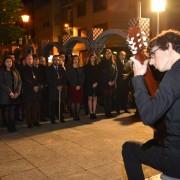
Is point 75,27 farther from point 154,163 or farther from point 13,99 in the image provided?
point 154,163

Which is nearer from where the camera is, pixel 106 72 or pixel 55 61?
pixel 55 61

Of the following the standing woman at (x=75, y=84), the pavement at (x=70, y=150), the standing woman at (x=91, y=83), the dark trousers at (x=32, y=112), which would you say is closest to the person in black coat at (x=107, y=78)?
the standing woman at (x=91, y=83)

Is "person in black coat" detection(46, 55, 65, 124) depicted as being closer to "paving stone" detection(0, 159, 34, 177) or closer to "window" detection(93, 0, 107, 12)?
"paving stone" detection(0, 159, 34, 177)

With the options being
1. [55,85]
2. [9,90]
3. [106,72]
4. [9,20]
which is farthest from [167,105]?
[9,20]

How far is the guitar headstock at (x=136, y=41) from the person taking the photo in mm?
2924

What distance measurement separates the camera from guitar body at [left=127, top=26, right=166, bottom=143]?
287 cm

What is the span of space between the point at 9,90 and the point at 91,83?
260 centimetres

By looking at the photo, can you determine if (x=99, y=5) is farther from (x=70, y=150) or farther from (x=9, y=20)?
(x=70, y=150)

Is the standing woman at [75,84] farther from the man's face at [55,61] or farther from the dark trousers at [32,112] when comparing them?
the dark trousers at [32,112]

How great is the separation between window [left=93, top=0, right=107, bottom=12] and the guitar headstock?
2672 centimetres

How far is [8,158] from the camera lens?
243 inches

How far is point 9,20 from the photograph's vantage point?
18.3 m

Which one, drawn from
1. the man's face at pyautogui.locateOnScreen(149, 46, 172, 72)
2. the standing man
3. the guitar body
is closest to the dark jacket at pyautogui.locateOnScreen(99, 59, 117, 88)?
the standing man

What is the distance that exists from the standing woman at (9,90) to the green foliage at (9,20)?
10.0 metres
